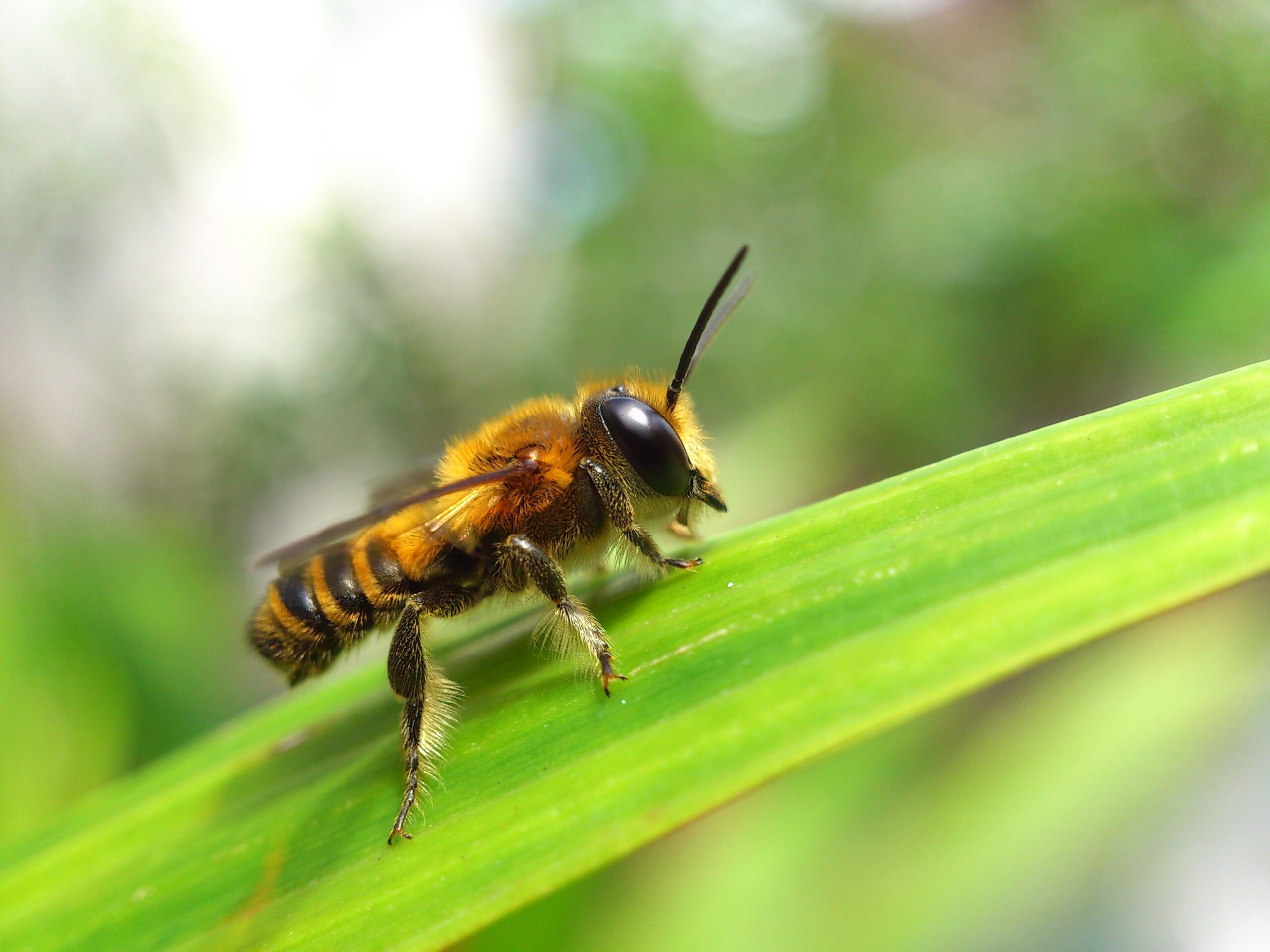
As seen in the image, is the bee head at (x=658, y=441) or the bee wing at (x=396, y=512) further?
the bee head at (x=658, y=441)

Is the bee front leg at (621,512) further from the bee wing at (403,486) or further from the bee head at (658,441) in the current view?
the bee wing at (403,486)

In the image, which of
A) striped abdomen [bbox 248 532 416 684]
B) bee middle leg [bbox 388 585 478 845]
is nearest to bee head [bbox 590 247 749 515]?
bee middle leg [bbox 388 585 478 845]

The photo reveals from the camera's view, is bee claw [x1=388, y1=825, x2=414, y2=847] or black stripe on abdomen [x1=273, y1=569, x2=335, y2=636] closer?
bee claw [x1=388, y1=825, x2=414, y2=847]

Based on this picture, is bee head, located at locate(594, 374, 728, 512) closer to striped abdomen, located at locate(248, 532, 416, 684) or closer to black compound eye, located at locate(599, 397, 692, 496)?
black compound eye, located at locate(599, 397, 692, 496)

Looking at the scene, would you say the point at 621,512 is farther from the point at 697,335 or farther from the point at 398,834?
the point at 398,834

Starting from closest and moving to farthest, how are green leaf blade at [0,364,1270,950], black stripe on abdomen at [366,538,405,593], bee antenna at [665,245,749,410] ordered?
1. green leaf blade at [0,364,1270,950]
2. bee antenna at [665,245,749,410]
3. black stripe on abdomen at [366,538,405,593]

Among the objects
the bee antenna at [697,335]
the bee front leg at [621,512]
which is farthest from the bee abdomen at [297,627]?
the bee antenna at [697,335]

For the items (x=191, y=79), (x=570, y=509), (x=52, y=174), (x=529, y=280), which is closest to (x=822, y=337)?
(x=529, y=280)
